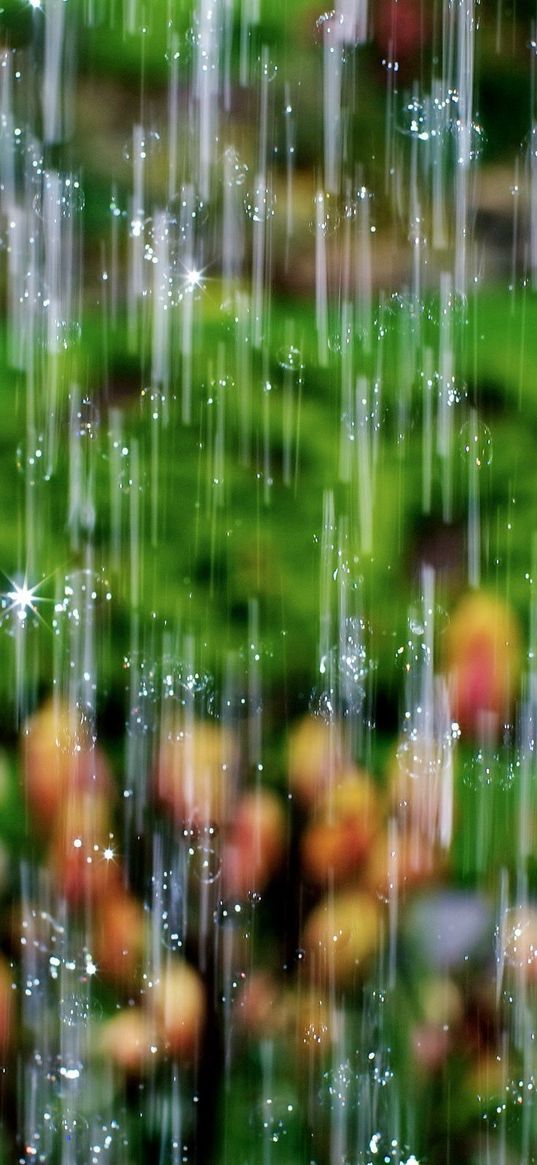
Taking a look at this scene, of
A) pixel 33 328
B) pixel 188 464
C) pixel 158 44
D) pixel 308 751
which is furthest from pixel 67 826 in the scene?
pixel 158 44

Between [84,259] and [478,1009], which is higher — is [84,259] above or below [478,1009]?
above

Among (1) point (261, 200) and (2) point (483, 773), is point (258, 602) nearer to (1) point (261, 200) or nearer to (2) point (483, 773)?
(2) point (483, 773)

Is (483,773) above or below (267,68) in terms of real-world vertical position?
below

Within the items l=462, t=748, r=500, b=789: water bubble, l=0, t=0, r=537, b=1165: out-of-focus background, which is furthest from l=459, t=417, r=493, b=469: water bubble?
l=462, t=748, r=500, b=789: water bubble

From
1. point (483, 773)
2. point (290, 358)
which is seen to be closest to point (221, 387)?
point (290, 358)

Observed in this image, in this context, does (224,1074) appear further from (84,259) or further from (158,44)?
(158,44)
